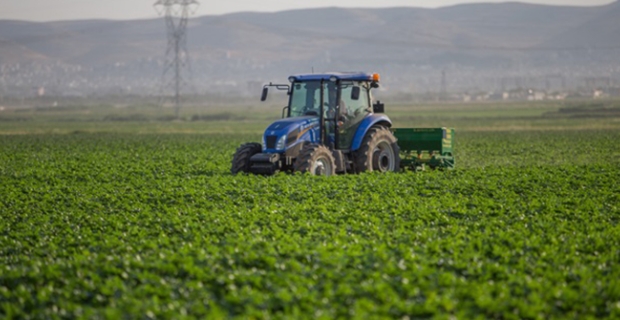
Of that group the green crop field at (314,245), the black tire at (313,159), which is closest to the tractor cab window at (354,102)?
the black tire at (313,159)

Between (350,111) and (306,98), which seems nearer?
(306,98)

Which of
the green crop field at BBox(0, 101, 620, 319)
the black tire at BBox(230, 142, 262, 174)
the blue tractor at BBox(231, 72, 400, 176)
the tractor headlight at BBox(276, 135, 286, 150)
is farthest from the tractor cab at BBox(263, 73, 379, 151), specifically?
the green crop field at BBox(0, 101, 620, 319)

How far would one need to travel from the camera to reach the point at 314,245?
45.0 feet

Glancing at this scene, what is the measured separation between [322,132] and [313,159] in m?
0.82

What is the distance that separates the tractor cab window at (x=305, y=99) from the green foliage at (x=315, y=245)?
1.77 m

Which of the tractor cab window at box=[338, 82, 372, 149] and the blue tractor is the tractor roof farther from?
the tractor cab window at box=[338, 82, 372, 149]

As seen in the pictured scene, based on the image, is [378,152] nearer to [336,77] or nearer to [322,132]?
[322,132]

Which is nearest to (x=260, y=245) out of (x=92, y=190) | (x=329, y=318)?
(x=329, y=318)

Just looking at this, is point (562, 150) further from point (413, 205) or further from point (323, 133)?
point (413, 205)

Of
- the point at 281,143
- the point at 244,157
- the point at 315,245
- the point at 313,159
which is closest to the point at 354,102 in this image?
the point at 313,159

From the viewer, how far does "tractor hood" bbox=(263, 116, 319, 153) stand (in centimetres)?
2216

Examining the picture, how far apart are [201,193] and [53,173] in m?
8.17

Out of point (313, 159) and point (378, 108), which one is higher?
point (378, 108)

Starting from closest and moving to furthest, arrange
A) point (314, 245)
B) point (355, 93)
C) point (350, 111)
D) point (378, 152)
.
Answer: point (314, 245) < point (355, 93) < point (350, 111) < point (378, 152)
